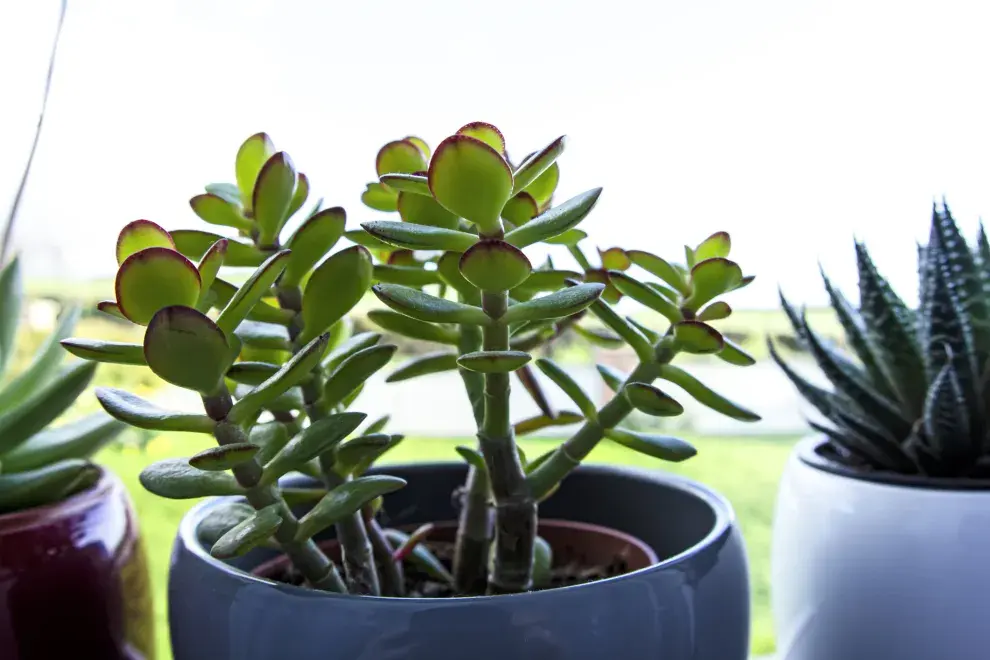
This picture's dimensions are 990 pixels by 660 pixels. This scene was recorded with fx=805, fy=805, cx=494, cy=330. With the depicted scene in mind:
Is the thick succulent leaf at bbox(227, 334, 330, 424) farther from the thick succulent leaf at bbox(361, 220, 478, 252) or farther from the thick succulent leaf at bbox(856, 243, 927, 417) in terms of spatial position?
the thick succulent leaf at bbox(856, 243, 927, 417)

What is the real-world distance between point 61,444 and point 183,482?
204 millimetres

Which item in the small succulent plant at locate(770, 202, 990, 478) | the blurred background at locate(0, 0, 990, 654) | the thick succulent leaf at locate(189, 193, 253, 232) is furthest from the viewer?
the blurred background at locate(0, 0, 990, 654)

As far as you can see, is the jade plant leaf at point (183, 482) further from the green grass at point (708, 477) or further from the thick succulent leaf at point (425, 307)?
the green grass at point (708, 477)

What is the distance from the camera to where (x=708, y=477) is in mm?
877

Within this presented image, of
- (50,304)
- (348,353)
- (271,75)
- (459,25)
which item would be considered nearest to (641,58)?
(459,25)

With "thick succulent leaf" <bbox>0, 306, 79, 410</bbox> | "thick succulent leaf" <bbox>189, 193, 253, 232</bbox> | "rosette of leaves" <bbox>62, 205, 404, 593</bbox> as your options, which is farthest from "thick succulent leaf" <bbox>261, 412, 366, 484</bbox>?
"thick succulent leaf" <bbox>0, 306, 79, 410</bbox>

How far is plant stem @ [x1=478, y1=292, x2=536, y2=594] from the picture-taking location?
0.34 m

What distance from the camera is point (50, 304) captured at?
2.53ft

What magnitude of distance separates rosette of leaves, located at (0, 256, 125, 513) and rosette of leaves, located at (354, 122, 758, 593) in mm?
191

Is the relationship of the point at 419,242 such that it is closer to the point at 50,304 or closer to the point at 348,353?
the point at 348,353

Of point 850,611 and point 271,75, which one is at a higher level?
point 271,75

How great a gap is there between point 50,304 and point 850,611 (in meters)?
0.73

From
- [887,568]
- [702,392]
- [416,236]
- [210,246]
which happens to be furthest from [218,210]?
[887,568]

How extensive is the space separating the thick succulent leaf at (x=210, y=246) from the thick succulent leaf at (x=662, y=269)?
17cm
